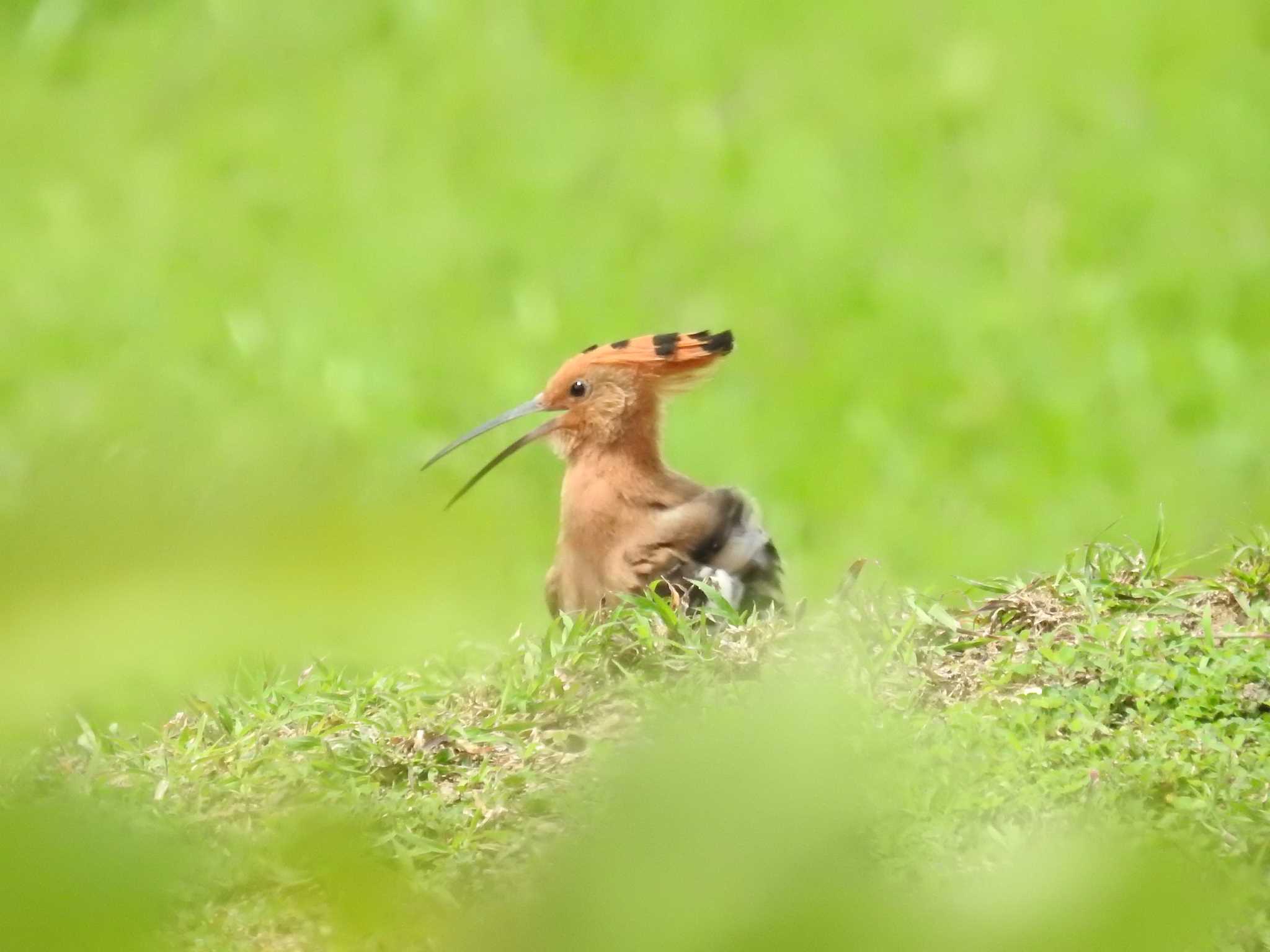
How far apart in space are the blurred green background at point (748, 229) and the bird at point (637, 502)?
76 cm

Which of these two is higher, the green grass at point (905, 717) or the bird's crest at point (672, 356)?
the bird's crest at point (672, 356)

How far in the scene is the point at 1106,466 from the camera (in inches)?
268

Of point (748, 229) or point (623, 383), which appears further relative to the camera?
point (748, 229)

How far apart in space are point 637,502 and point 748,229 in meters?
4.24

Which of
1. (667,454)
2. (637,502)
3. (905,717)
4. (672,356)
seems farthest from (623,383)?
(667,454)

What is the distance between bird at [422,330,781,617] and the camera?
152 inches

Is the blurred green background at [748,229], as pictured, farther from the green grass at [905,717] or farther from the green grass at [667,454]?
the green grass at [905,717]

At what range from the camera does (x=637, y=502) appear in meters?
3.96

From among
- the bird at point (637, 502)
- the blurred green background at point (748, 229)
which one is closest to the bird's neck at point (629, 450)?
the bird at point (637, 502)

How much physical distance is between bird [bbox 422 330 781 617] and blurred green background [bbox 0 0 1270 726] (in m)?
0.76

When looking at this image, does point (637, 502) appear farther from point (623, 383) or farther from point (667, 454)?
point (667, 454)

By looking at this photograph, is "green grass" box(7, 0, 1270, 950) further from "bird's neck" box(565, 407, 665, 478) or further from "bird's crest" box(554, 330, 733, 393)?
"bird's crest" box(554, 330, 733, 393)

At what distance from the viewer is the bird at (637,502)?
3.87 metres

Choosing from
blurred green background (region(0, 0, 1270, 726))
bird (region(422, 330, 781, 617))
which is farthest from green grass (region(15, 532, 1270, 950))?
blurred green background (region(0, 0, 1270, 726))
